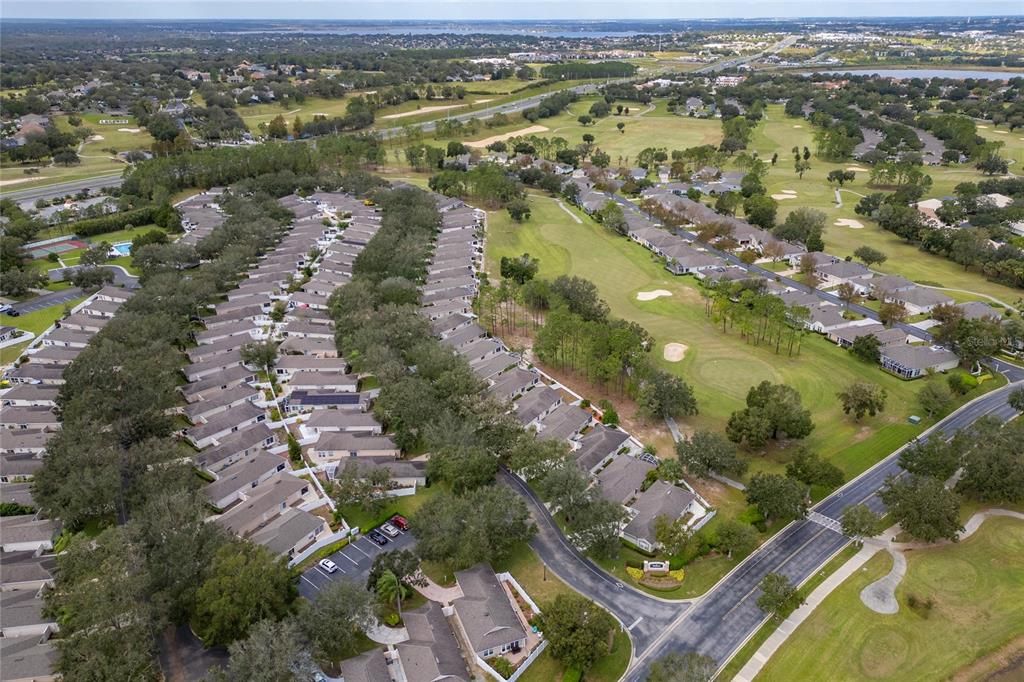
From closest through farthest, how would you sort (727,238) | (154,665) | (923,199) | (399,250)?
(154,665) → (399,250) → (727,238) → (923,199)

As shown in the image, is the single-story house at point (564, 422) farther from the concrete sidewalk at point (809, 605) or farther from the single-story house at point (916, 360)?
the single-story house at point (916, 360)

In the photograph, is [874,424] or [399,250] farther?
[399,250]

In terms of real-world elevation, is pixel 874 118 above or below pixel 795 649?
above

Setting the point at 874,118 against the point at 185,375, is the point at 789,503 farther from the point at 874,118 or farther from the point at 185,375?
the point at 874,118

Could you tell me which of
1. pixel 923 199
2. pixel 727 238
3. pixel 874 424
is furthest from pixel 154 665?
pixel 923 199

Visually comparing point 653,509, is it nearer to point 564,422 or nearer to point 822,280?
point 564,422

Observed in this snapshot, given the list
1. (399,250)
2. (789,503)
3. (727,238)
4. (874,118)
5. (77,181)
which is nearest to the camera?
(789,503)

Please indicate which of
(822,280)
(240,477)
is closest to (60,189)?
(240,477)
